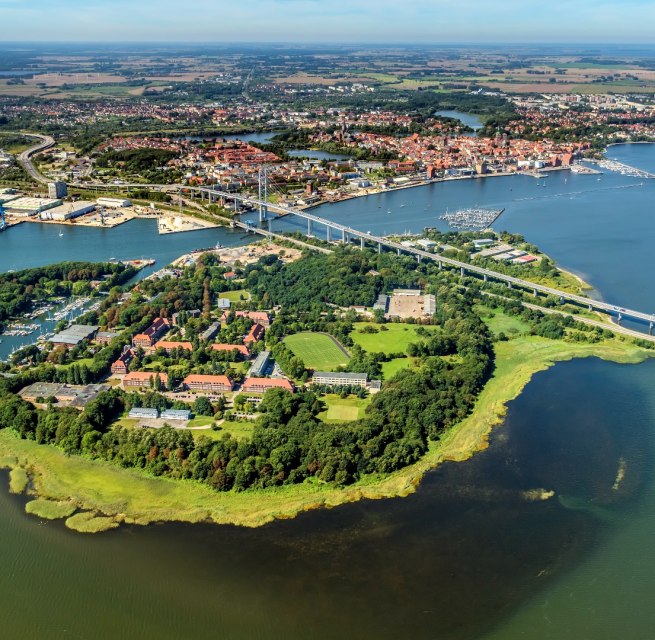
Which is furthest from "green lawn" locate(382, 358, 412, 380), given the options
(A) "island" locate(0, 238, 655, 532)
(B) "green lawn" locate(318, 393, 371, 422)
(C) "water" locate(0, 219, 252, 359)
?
(C) "water" locate(0, 219, 252, 359)

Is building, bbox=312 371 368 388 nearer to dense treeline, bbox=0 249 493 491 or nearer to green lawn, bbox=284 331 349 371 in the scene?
dense treeline, bbox=0 249 493 491

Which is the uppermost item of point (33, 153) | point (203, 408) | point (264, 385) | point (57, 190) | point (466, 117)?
point (466, 117)

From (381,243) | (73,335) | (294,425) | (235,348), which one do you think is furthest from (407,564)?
(381,243)

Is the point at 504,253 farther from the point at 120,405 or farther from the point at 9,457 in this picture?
the point at 9,457

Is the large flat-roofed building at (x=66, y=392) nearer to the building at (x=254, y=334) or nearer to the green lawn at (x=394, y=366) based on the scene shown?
the building at (x=254, y=334)

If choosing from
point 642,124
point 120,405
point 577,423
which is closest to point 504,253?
point 577,423

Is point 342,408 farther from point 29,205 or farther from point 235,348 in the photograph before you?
point 29,205
